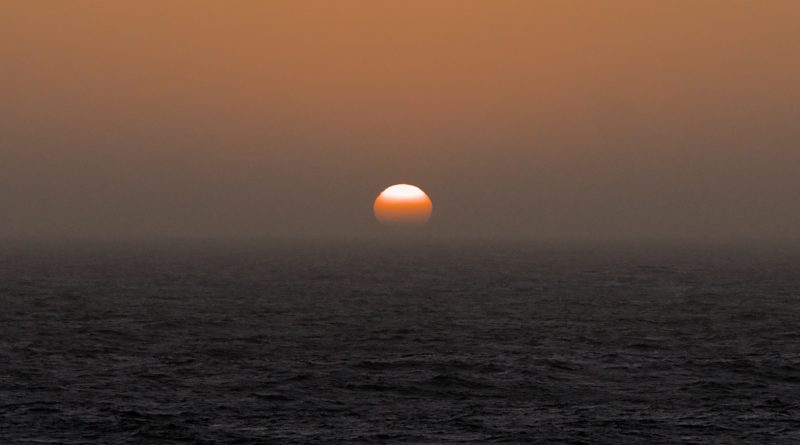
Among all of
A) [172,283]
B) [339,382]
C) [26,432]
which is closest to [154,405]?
[26,432]

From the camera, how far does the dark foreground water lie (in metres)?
35.2

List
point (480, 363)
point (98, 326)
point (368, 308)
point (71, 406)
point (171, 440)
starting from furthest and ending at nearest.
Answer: point (368, 308)
point (98, 326)
point (480, 363)
point (71, 406)
point (171, 440)

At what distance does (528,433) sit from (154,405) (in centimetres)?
1380

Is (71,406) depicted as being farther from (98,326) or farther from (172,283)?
(172,283)

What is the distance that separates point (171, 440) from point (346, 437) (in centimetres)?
545

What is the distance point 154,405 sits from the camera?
38812 mm

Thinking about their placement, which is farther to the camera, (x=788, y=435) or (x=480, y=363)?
(x=480, y=363)

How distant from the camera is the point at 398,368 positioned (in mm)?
49156

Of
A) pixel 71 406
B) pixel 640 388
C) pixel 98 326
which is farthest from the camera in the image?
pixel 98 326

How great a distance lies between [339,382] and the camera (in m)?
44.6

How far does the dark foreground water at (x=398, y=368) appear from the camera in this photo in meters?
35.2

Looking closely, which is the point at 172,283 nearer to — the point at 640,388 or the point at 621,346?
the point at 621,346

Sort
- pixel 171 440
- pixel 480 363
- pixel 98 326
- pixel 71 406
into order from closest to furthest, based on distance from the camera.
A: pixel 171 440
pixel 71 406
pixel 480 363
pixel 98 326

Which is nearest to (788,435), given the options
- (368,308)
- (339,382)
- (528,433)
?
(528,433)
